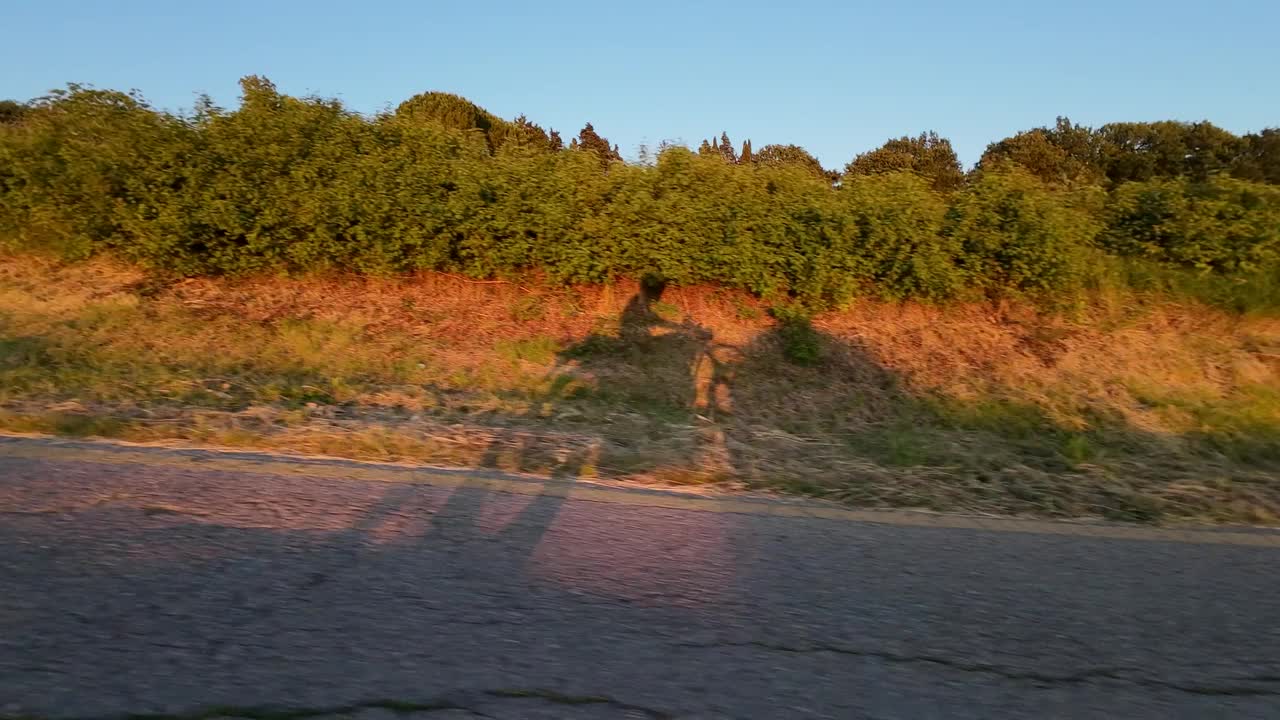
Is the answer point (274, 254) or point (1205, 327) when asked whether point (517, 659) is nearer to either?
point (274, 254)

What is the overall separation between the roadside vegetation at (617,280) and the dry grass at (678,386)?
5 centimetres

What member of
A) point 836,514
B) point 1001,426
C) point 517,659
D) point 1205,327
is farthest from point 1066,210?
point 517,659

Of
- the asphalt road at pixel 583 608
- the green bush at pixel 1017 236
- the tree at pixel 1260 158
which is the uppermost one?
the tree at pixel 1260 158

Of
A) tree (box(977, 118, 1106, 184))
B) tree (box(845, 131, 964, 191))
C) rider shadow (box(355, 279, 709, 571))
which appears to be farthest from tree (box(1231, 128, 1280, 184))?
rider shadow (box(355, 279, 709, 571))

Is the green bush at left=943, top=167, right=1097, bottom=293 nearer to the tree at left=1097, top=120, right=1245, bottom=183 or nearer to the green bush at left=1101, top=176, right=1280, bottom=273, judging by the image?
Answer: the green bush at left=1101, top=176, right=1280, bottom=273

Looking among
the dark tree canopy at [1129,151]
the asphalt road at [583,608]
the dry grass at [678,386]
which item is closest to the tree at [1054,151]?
the dark tree canopy at [1129,151]

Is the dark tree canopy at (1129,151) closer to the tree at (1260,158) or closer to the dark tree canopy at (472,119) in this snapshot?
the tree at (1260,158)

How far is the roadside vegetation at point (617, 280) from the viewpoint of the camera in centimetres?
1028

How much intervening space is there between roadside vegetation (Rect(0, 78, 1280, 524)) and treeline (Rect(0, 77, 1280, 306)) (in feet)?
0.13

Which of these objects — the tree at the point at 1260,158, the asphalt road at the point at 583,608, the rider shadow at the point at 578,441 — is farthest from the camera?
→ the tree at the point at 1260,158

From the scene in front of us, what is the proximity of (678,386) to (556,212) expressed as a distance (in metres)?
2.97

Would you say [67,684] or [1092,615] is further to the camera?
[1092,615]

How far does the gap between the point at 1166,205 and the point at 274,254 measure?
12.7 m

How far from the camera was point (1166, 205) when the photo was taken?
38.7ft
